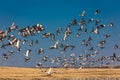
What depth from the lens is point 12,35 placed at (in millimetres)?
36781

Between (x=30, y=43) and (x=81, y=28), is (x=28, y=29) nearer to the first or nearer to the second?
(x=30, y=43)

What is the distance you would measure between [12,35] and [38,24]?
8.66 ft

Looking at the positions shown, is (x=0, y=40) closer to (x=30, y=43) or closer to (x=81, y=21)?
(x=30, y=43)

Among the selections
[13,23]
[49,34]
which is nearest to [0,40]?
[13,23]

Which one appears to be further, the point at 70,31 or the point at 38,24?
the point at 70,31

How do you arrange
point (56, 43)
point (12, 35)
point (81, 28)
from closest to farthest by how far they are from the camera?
1. point (81, 28)
2. point (12, 35)
3. point (56, 43)

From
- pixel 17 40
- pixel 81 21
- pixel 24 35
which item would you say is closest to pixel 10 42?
pixel 17 40

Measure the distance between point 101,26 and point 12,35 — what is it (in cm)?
695

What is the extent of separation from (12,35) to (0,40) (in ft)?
6.59

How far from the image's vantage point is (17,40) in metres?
37.5

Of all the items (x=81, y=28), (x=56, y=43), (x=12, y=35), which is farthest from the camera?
(x=56, y=43)

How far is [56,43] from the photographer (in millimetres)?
39750

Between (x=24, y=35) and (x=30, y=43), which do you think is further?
(x=30, y=43)

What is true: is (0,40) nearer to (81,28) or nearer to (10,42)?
(10,42)
